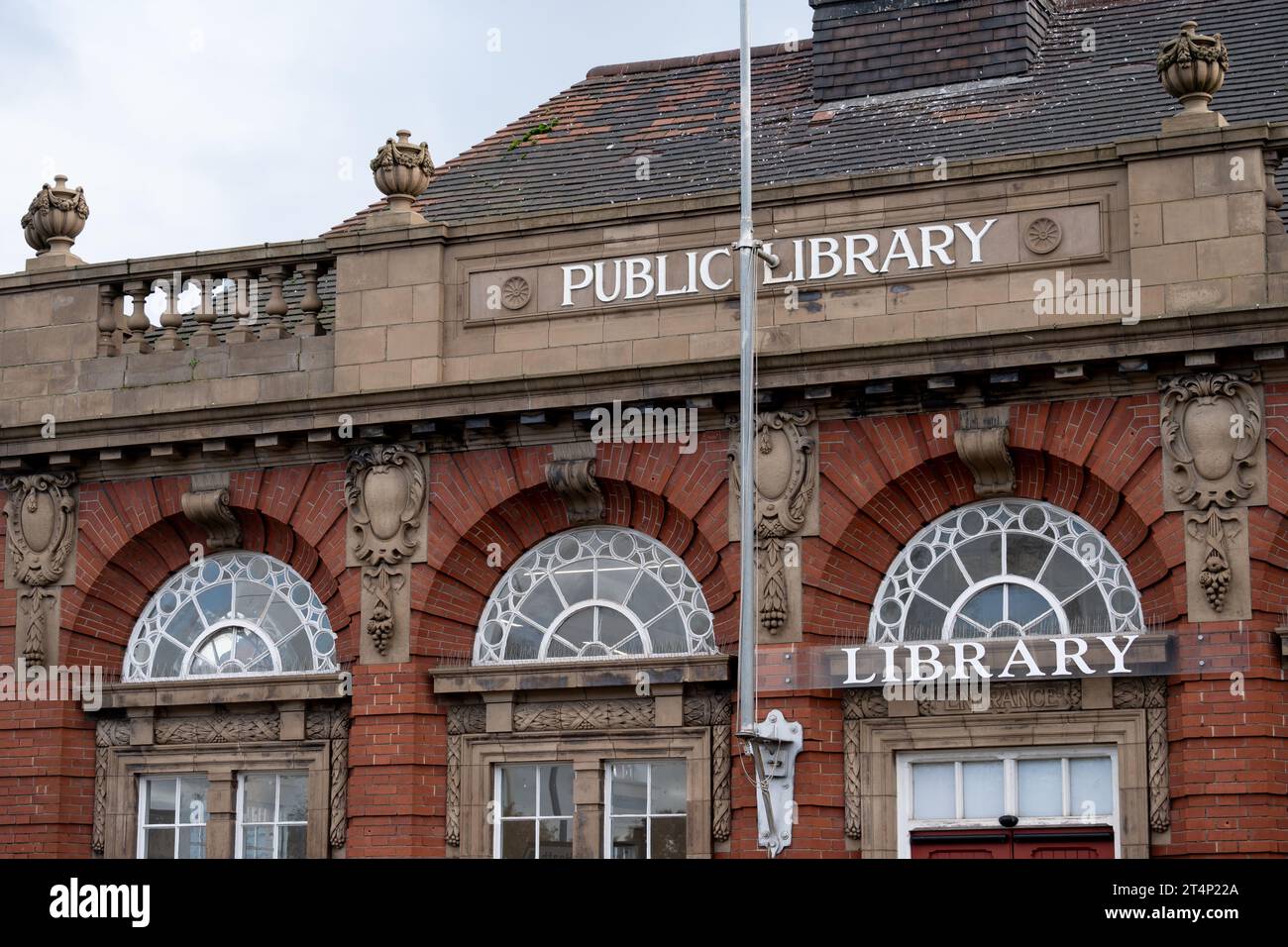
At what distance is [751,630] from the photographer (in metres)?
19.7

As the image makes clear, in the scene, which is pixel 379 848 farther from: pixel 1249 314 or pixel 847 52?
pixel 847 52

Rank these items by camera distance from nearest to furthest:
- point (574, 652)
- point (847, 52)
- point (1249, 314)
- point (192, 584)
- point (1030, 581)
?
point (1249, 314) → point (1030, 581) → point (574, 652) → point (192, 584) → point (847, 52)

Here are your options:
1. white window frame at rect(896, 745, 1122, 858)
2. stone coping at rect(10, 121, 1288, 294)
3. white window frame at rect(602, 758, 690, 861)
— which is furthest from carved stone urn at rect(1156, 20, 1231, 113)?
white window frame at rect(602, 758, 690, 861)

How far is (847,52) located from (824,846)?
33.6 feet

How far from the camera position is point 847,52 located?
26.5m

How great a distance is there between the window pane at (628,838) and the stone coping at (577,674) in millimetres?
1238

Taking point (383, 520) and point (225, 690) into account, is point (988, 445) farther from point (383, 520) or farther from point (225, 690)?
point (225, 690)

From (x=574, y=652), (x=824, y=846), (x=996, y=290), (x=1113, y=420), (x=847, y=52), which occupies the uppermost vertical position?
(x=847, y=52)

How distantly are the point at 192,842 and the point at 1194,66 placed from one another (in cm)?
1176

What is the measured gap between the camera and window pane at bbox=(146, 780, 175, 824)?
2300 cm

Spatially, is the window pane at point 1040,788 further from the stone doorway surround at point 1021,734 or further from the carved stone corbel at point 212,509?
the carved stone corbel at point 212,509

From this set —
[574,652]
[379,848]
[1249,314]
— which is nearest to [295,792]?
[379,848]

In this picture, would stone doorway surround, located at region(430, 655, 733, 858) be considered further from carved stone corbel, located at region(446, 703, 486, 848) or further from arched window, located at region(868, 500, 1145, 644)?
arched window, located at region(868, 500, 1145, 644)

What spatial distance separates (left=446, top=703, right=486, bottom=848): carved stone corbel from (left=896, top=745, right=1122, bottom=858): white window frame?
13.2ft
